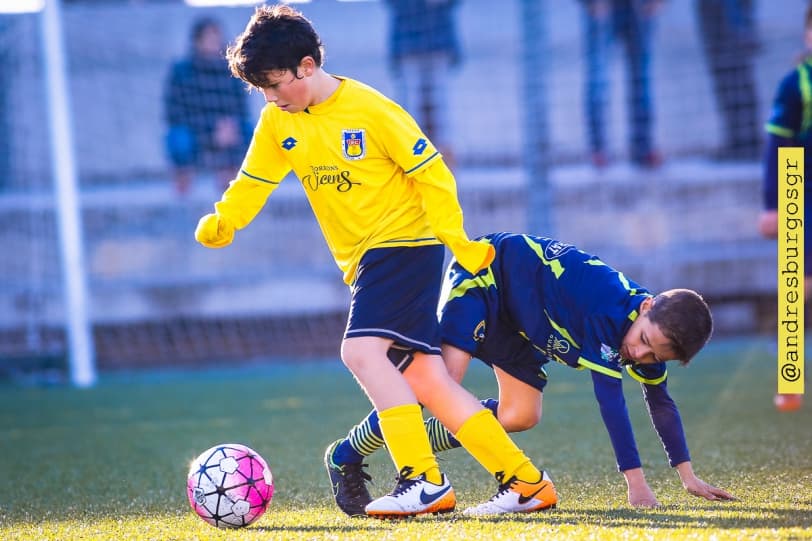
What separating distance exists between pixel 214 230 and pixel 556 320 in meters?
1.01

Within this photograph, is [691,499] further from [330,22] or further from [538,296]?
[330,22]

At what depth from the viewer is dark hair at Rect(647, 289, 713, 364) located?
3.03 metres

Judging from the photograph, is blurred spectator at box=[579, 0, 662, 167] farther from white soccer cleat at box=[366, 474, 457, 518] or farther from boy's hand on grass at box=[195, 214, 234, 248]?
white soccer cleat at box=[366, 474, 457, 518]

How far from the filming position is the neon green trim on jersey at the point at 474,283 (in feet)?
11.6

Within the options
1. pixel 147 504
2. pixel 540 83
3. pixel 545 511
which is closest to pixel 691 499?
pixel 545 511

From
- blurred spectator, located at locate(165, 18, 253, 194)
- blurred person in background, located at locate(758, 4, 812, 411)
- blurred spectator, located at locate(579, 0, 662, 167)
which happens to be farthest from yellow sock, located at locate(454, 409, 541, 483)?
blurred spectator, located at locate(579, 0, 662, 167)

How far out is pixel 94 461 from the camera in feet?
15.1

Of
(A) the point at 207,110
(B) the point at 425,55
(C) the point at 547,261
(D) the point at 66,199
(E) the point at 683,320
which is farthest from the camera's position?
(B) the point at 425,55

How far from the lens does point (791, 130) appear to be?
508 cm

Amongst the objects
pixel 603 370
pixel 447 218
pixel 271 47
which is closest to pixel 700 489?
pixel 603 370

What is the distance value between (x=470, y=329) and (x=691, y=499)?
0.78 meters

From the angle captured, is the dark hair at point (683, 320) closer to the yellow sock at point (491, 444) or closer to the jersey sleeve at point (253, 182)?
the yellow sock at point (491, 444)

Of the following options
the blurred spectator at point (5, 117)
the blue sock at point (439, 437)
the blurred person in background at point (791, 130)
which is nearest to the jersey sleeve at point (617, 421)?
the blue sock at point (439, 437)

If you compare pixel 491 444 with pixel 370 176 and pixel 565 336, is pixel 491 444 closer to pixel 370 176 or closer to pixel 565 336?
pixel 565 336
